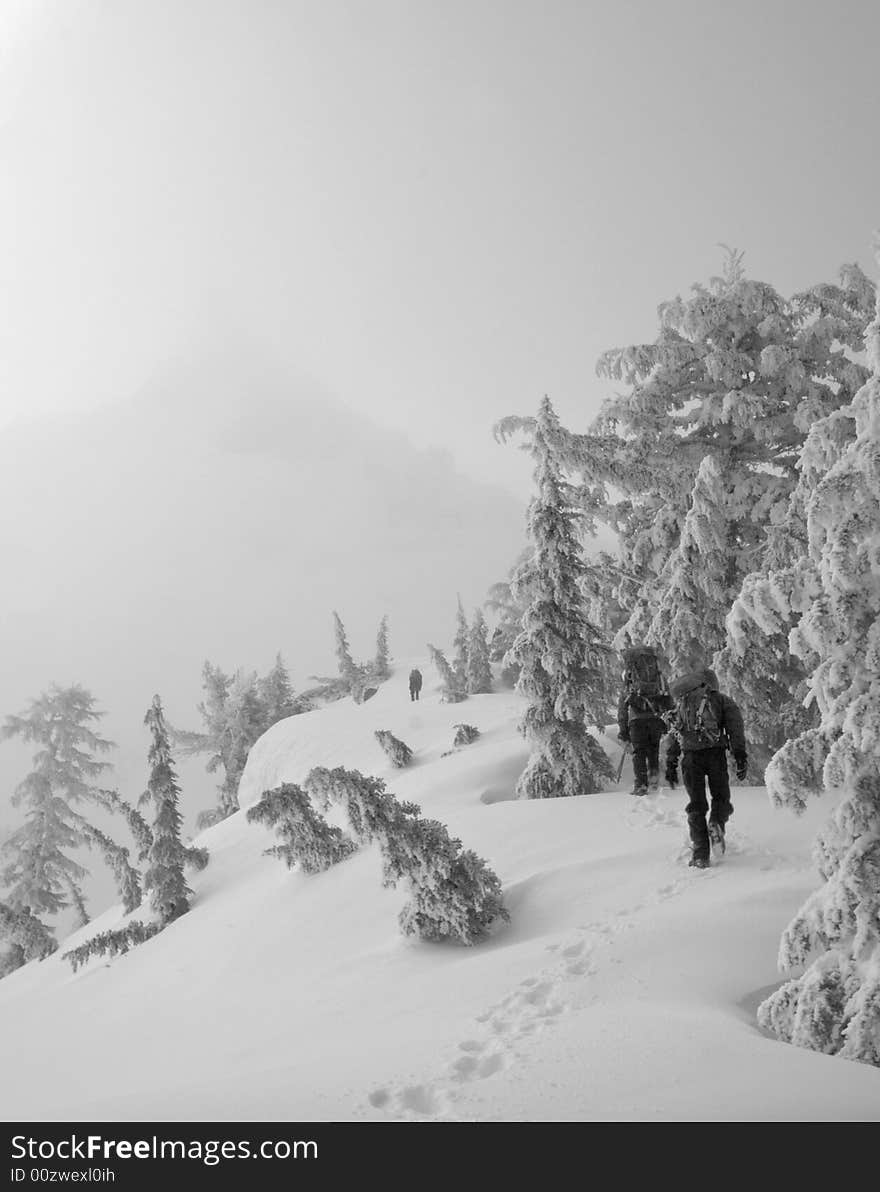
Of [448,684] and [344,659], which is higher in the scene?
[344,659]

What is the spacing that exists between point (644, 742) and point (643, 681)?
3.62ft

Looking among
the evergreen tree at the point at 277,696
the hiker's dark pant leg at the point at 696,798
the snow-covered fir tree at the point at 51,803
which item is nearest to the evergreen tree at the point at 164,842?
the snow-covered fir tree at the point at 51,803

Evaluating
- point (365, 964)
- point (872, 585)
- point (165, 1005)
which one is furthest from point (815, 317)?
point (165, 1005)

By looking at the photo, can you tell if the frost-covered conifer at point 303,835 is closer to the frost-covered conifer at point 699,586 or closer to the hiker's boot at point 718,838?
the hiker's boot at point 718,838

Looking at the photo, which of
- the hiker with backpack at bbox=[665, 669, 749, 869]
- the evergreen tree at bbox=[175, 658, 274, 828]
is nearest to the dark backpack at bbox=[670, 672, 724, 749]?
the hiker with backpack at bbox=[665, 669, 749, 869]

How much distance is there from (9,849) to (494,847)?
2323 cm

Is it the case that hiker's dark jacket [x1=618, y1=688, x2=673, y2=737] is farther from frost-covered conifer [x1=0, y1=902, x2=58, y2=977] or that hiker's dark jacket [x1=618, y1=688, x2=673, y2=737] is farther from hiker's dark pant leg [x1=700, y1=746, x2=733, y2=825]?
frost-covered conifer [x1=0, y1=902, x2=58, y2=977]

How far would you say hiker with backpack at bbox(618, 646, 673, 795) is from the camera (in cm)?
1120

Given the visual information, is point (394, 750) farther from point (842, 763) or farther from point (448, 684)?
point (448, 684)

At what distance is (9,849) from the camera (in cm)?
2483

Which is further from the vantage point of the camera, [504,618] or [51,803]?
[504,618]

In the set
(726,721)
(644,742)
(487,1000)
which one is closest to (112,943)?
(487,1000)

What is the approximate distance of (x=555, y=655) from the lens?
39.5 ft
